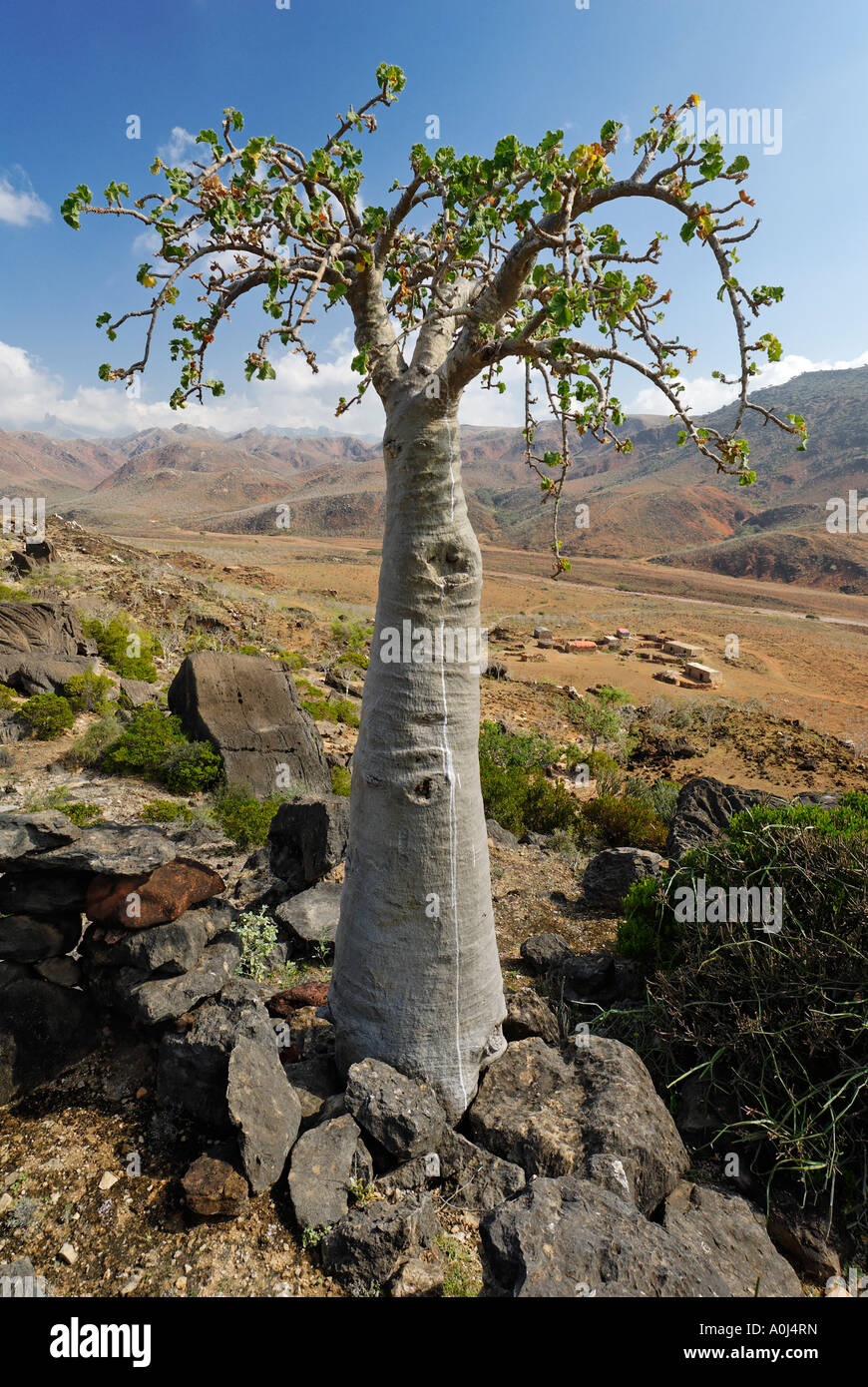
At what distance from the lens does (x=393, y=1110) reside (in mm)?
2754

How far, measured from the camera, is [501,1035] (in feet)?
11.1

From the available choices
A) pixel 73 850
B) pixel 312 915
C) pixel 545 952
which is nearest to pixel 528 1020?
pixel 545 952

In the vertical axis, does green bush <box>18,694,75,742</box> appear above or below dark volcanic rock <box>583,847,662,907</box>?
above

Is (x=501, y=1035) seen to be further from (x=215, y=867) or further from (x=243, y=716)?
(x=243, y=716)

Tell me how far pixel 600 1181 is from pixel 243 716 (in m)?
6.51

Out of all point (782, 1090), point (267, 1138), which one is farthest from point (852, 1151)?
point (267, 1138)

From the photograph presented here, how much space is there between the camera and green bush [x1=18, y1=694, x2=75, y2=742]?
850cm

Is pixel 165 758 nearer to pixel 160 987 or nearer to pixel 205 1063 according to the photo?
pixel 160 987

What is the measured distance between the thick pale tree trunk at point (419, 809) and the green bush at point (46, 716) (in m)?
7.05

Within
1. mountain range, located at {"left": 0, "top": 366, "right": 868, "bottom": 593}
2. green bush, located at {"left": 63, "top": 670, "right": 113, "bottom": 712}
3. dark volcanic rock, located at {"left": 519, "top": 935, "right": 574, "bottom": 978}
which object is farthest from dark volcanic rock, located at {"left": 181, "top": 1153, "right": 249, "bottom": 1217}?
mountain range, located at {"left": 0, "top": 366, "right": 868, "bottom": 593}

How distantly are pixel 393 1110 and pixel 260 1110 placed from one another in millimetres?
539

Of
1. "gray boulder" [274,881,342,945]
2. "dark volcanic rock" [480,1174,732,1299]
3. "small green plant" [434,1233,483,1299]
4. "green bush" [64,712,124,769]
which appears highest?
"green bush" [64,712,124,769]

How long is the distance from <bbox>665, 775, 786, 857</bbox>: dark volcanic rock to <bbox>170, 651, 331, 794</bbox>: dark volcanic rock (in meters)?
4.37

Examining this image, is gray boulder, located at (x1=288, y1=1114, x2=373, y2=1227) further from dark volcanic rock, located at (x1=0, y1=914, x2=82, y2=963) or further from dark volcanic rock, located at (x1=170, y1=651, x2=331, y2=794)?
dark volcanic rock, located at (x1=170, y1=651, x2=331, y2=794)
